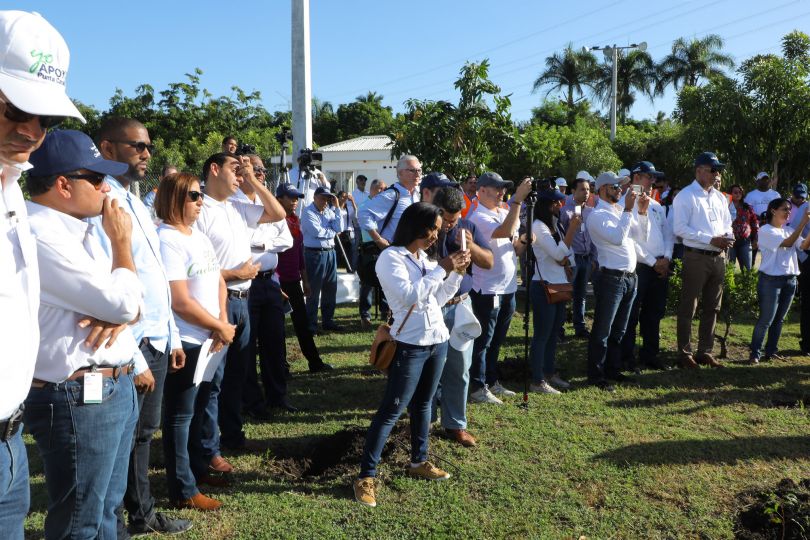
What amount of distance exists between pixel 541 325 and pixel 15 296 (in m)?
5.58

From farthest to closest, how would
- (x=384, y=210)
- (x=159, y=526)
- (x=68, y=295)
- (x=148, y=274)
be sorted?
(x=384, y=210) < (x=159, y=526) < (x=148, y=274) < (x=68, y=295)

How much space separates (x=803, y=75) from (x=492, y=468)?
20.7 meters

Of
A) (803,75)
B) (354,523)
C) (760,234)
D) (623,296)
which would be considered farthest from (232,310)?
(803,75)

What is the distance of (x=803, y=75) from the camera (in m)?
20.5

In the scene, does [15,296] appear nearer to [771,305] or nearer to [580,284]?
[580,284]

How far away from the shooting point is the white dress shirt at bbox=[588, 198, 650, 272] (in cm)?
681

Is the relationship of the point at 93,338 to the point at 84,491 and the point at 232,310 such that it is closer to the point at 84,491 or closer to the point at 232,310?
the point at 84,491

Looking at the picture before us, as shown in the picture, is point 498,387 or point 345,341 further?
point 345,341

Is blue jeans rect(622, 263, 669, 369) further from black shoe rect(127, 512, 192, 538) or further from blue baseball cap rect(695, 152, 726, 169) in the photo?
black shoe rect(127, 512, 192, 538)

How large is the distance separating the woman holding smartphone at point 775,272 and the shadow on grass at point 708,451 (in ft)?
9.36

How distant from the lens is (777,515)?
154 inches

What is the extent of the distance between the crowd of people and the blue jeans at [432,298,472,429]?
0.6 inches

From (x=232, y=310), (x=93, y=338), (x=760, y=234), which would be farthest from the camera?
(x=760, y=234)

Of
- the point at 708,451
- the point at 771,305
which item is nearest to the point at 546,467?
the point at 708,451
